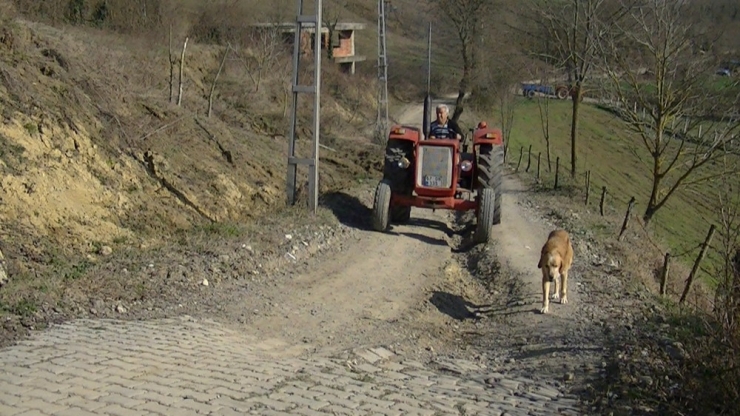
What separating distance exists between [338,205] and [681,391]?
968cm

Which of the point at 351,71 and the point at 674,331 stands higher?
the point at 351,71

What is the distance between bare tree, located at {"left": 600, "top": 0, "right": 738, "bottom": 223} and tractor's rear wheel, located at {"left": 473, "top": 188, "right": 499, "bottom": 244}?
19.6ft

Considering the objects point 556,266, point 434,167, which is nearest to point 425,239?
point 434,167

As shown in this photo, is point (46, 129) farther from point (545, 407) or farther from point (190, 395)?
point (545, 407)

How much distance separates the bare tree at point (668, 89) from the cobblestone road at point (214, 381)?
38.0 ft

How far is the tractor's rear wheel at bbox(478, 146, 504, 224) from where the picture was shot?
14.3 meters

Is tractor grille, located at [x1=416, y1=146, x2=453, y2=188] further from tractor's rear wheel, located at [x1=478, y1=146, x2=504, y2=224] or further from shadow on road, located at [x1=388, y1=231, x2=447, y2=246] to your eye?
shadow on road, located at [x1=388, y1=231, x2=447, y2=246]

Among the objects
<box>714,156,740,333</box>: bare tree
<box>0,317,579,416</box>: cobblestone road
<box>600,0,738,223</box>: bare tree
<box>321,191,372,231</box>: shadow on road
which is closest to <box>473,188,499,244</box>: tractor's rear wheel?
<box>321,191,372,231</box>: shadow on road

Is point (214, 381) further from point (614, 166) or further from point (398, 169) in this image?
point (614, 166)

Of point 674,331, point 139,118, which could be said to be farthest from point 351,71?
point 674,331

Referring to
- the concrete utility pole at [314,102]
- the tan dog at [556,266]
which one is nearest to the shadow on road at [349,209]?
the concrete utility pole at [314,102]

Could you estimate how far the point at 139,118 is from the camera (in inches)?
631

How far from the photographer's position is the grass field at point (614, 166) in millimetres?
24328

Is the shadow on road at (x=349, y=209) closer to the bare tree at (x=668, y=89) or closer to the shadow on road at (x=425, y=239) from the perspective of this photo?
the shadow on road at (x=425, y=239)
